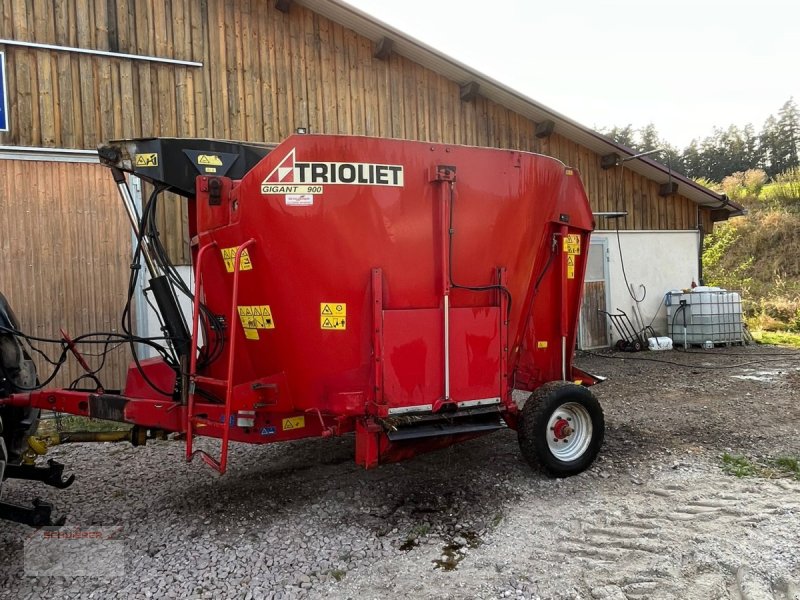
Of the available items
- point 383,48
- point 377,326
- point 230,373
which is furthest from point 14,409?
point 383,48

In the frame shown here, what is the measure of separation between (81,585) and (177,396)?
129 cm

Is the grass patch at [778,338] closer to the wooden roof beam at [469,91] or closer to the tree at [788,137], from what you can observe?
the wooden roof beam at [469,91]

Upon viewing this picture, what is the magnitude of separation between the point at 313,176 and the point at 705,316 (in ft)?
36.0

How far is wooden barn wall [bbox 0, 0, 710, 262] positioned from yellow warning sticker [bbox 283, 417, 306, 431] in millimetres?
4688

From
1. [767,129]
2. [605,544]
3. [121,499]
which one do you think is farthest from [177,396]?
[767,129]

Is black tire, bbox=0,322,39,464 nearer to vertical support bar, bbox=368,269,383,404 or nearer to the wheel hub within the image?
vertical support bar, bbox=368,269,383,404

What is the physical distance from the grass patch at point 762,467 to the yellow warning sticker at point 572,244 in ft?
7.07

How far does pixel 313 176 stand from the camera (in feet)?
12.4

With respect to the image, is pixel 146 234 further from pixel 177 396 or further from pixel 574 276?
pixel 574 276

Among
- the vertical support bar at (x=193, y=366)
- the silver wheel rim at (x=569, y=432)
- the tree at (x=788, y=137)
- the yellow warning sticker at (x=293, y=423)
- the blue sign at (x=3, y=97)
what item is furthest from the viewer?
the tree at (x=788, y=137)

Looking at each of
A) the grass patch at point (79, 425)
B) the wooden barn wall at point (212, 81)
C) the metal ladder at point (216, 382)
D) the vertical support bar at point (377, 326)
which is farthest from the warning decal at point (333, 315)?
the wooden barn wall at point (212, 81)

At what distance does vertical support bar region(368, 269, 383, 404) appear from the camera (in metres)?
3.90

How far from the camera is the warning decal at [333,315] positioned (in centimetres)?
387

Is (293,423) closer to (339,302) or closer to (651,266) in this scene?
(339,302)
